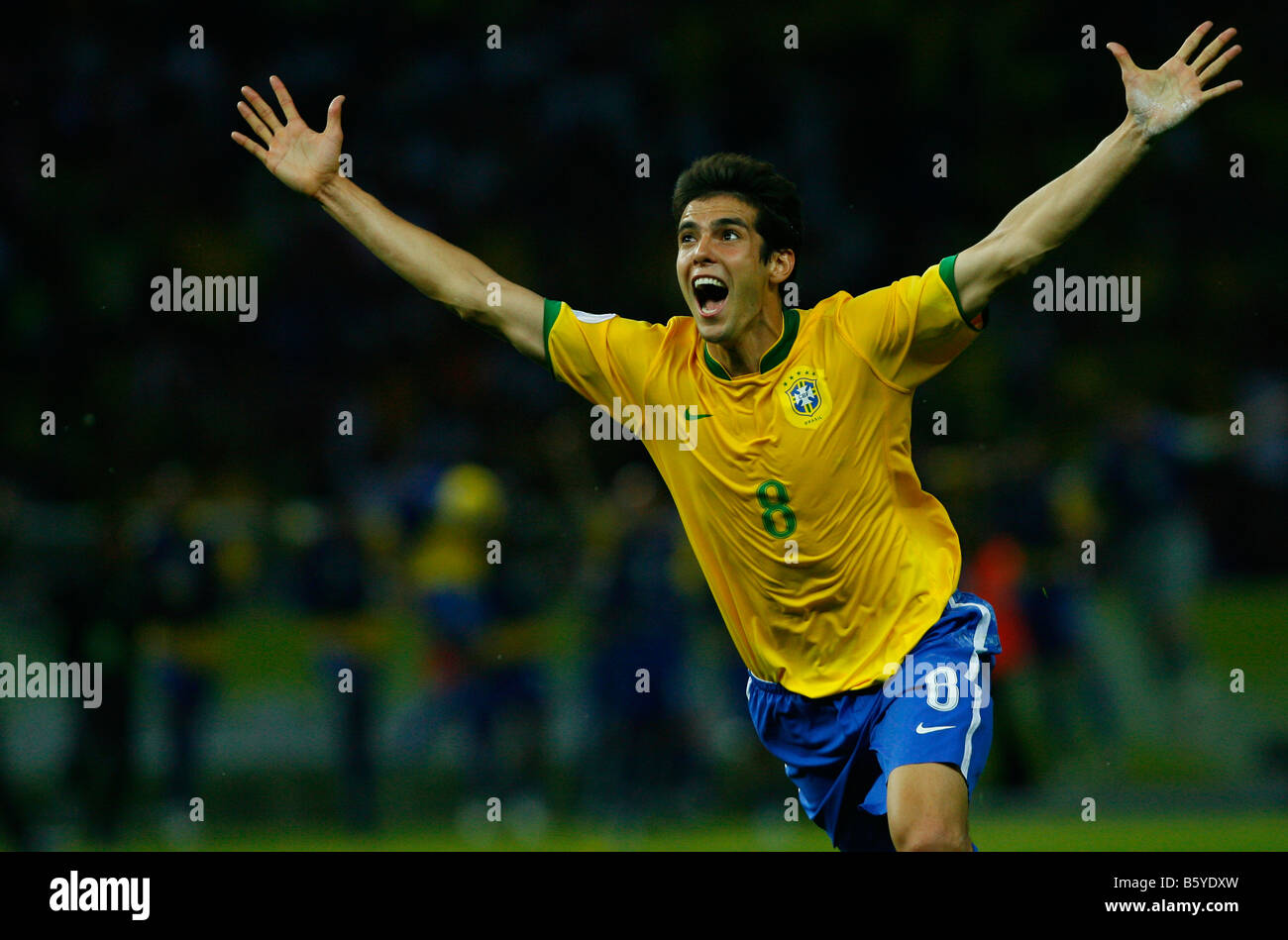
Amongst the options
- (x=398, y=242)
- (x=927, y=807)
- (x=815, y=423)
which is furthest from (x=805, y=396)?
(x=398, y=242)

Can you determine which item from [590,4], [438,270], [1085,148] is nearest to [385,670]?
Answer: [438,270]

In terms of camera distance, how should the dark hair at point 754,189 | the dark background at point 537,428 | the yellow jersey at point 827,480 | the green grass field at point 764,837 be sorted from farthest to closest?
the dark background at point 537,428, the green grass field at point 764,837, the dark hair at point 754,189, the yellow jersey at point 827,480

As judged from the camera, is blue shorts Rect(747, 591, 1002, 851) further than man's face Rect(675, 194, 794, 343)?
No

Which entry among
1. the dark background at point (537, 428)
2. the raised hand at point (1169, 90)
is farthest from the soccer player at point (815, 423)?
the dark background at point (537, 428)

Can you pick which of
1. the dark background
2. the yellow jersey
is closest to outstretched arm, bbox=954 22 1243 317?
the yellow jersey

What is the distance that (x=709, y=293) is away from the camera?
18.6ft

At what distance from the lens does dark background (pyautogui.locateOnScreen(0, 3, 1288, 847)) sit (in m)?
10.7

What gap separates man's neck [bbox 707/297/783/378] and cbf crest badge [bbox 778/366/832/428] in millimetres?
149

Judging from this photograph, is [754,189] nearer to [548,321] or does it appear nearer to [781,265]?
[781,265]

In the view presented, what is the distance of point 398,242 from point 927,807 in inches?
102

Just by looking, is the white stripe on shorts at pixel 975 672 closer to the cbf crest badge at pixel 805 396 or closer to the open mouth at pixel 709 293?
the cbf crest badge at pixel 805 396

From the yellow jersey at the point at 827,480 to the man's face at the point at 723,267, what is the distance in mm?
160

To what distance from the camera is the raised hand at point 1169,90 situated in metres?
5.21

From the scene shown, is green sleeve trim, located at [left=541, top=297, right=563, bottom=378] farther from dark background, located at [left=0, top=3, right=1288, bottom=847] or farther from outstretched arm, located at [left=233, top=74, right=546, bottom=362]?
dark background, located at [left=0, top=3, right=1288, bottom=847]
